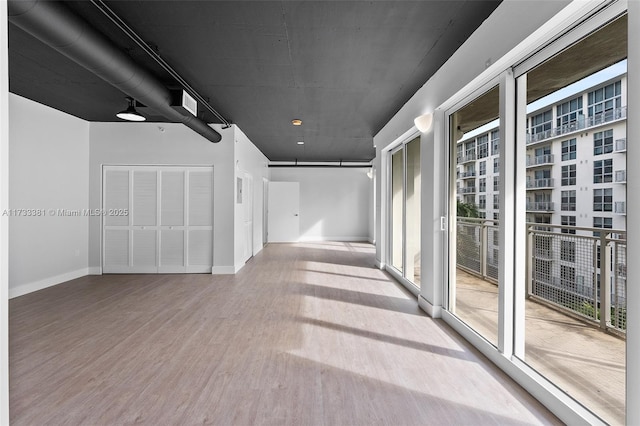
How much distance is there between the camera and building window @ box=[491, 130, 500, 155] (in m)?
2.70

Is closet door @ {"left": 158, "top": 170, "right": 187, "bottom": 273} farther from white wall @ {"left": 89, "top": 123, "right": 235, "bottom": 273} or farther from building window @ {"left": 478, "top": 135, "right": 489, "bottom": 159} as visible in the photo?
building window @ {"left": 478, "top": 135, "right": 489, "bottom": 159}

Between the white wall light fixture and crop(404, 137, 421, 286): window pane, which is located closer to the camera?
the white wall light fixture

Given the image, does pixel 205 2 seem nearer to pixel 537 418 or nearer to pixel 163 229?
pixel 537 418

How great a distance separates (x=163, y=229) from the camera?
6148 millimetres

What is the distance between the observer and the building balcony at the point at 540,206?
7.38 feet

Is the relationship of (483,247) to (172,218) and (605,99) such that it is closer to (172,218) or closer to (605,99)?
(605,99)

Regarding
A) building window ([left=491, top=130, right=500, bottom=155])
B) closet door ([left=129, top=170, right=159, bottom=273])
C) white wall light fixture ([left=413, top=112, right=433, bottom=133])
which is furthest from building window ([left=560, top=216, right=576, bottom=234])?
closet door ([left=129, top=170, right=159, bottom=273])

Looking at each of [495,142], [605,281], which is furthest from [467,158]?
[605,281]

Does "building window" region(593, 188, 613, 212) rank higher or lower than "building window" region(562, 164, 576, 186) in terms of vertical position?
lower

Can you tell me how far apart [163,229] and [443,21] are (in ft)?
17.5

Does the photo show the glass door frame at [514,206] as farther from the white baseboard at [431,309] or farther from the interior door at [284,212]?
the interior door at [284,212]

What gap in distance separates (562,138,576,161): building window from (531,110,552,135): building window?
0.21 m

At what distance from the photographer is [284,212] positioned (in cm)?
1100

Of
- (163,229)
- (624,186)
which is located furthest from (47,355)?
(624,186)
